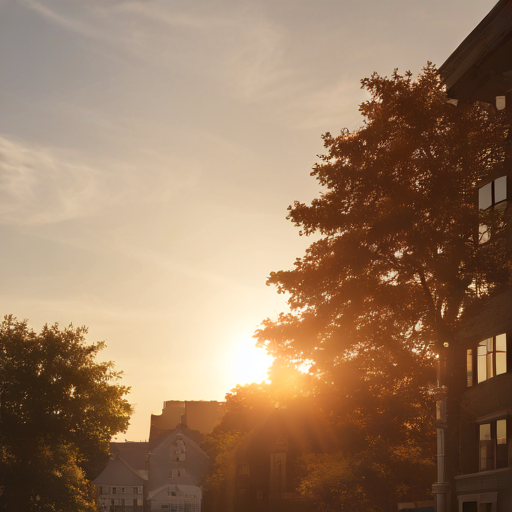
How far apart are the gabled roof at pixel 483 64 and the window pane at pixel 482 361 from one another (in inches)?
424

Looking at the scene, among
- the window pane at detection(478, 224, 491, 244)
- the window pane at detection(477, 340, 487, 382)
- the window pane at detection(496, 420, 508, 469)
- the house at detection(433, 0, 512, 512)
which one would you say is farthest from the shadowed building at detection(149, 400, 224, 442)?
the window pane at detection(478, 224, 491, 244)

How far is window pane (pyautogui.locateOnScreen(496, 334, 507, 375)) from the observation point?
3216 cm

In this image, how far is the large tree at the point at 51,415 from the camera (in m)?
64.8

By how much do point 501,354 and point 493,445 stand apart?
399cm

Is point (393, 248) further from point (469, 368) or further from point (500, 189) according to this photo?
point (469, 368)

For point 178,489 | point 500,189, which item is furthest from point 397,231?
point 178,489

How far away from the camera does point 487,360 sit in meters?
34.2

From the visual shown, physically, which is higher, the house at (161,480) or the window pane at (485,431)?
the window pane at (485,431)

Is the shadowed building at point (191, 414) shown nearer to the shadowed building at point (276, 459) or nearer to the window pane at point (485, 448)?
the shadowed building at point (276, 459)

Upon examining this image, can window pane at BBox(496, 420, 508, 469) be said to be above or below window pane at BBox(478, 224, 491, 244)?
below

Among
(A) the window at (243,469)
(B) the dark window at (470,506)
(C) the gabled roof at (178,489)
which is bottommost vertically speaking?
(C) the gabled roof at (178,489)

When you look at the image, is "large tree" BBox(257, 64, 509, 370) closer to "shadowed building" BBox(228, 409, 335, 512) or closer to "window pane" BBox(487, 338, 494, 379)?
"window pane" BBox(487, 338, 494, 379)

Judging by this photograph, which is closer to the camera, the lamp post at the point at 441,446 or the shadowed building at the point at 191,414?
the lamp post at the point at 441,446

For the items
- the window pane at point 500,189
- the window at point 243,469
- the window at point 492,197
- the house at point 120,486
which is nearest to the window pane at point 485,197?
the window at point 492,197
